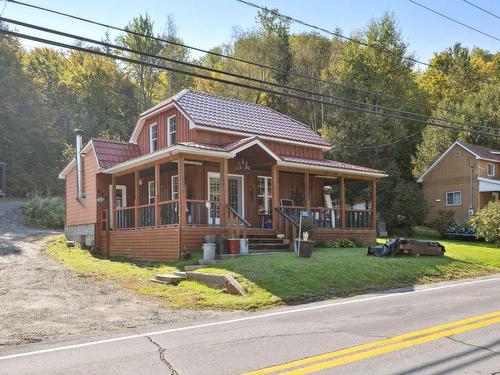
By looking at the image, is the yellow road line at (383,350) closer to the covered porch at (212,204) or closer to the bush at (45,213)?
the covered porch at (212,204)

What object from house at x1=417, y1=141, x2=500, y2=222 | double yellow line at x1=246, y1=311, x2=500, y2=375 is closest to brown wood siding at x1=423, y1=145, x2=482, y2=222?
house at x1=417, y1=141, x2=500, y2=222

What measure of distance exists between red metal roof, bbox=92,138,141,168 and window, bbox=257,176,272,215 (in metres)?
6.42

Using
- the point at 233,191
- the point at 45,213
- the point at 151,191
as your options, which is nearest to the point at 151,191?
the point at 151,191

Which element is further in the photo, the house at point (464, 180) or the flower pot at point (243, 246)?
the house at point (464, 180)

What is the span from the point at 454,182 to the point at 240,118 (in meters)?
25.6

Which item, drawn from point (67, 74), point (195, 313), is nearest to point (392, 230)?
point (195, 313)

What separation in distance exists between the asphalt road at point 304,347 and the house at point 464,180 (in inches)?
1269

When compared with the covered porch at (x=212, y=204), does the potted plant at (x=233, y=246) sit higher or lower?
lower

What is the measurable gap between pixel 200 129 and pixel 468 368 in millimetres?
16269

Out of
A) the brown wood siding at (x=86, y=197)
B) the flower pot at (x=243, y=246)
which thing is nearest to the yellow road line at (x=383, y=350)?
the flower pot at (x=243, y=246)

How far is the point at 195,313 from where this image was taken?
10.7 meters

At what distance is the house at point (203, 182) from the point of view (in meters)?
18.3

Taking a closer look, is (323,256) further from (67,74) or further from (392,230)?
(67,74)

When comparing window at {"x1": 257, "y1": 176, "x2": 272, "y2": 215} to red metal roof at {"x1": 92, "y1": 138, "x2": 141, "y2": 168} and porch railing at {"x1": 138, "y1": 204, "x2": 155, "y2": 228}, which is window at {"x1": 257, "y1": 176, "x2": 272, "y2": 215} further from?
red metal roof at {"x1": 92, "y1": 138, "x2": 141, "y2": 168}
